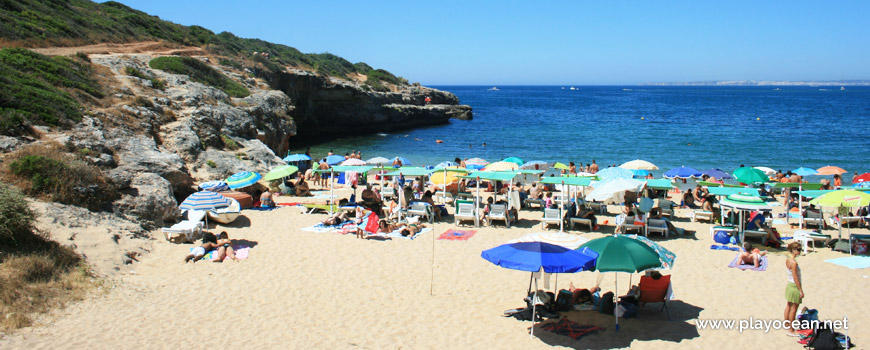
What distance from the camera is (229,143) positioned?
912 inches

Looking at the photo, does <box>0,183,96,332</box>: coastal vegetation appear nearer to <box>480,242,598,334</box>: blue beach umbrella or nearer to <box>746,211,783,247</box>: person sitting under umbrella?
<box>480,242,598,334</box>: blue beach umbrella

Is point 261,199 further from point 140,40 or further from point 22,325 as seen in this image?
point 140,40

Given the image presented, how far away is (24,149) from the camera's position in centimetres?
1330

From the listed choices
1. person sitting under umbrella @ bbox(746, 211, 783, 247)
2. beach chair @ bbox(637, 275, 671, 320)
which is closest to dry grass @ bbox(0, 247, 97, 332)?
beach chair @ bbox(637, 275, 671, 320)

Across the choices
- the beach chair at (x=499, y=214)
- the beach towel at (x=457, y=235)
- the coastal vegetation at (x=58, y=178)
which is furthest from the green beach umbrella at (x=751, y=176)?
the coastal vegetation at (x=58, y=178)

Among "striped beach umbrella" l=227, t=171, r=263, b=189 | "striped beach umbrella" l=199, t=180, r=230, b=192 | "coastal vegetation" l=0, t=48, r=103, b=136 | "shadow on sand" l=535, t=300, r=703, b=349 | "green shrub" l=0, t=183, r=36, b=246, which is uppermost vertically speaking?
"coastal vegetation" l=0, t=48, r=103, b=136

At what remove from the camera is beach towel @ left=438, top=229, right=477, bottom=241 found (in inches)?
538

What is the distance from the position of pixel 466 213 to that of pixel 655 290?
7.23m

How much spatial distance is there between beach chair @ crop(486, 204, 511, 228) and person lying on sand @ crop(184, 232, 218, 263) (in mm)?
7203

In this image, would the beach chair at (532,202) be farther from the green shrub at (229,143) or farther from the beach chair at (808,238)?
the green shrub at (229,143)

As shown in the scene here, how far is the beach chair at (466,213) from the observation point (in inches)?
595

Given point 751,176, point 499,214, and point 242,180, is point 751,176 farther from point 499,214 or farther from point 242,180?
point 242,180

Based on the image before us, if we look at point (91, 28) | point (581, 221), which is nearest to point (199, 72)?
point (91, 28)

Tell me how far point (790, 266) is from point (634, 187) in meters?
5.47
